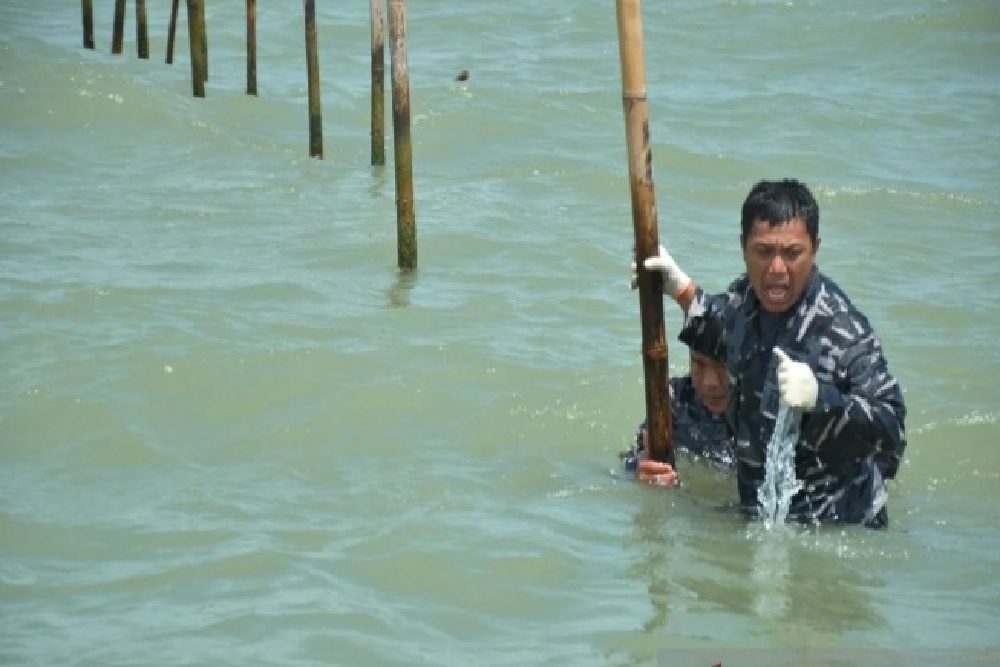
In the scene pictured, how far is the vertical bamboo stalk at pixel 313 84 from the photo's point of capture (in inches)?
504

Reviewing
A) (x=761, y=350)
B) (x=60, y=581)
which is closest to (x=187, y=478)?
(x=60, y=581)

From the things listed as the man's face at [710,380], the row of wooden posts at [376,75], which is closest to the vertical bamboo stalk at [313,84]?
the row of wooden posts at [376,75]

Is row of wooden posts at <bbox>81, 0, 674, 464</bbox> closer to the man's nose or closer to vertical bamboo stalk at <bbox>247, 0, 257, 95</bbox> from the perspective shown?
vertical bamboo stalk at <bbox>247, 0, 257, 95</bbox>

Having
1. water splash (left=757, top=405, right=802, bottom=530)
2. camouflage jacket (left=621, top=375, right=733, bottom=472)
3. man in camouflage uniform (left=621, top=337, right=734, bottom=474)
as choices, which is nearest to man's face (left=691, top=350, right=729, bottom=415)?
man in camouflage uniform (left=621, top=337, right=734, bottom=474)

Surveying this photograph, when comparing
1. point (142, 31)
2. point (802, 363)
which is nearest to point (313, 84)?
point (142, 31)

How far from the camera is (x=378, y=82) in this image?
480 inches

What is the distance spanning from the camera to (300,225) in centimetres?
1166

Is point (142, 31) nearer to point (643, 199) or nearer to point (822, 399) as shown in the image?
point (643, 199)

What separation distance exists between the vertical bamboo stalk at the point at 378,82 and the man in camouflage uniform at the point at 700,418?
472cm

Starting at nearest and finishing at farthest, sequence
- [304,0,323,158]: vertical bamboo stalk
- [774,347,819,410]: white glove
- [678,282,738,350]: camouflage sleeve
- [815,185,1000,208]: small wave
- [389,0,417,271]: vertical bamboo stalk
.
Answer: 1. [774,347,819,410]: white glove
2. [678,282,738,350]: camouflage sleeve
3. [389,0,417,271]: vertical bamboo stalk
4. [304,0,323,158]: vertical bamboo stalk
5. [815,185,1000,208]: small wave

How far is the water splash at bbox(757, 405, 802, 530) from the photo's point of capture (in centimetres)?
616

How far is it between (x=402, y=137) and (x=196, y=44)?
490 cm

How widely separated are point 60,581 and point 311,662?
1.12 meters

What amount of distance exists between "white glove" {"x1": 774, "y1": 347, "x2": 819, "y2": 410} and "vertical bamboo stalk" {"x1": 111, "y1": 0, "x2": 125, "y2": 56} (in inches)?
457
